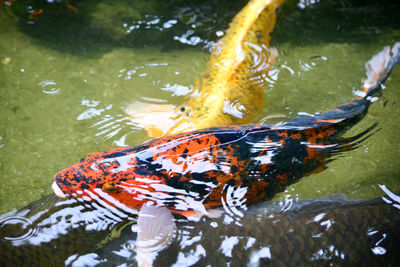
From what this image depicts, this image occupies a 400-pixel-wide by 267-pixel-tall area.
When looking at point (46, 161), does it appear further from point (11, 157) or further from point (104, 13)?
point (104, 13)

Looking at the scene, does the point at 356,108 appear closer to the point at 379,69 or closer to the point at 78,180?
the point at 379,69

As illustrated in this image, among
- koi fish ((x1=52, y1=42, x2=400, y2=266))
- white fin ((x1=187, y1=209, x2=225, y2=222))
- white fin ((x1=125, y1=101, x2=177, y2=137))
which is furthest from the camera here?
white fin ((x1=125, y1=101, x2=177, y2=137))

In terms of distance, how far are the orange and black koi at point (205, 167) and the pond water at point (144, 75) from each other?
0.27 m

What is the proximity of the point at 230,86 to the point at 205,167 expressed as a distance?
118cm

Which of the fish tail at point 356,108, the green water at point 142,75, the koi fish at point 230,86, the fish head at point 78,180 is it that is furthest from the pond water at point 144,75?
the fish head at point 78,180

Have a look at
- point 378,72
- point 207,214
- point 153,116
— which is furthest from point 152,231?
point 378,72

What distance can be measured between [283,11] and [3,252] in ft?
12.3

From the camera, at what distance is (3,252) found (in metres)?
2.04

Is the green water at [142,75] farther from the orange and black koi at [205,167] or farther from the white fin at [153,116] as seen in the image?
the orange and black koi at [205,167]

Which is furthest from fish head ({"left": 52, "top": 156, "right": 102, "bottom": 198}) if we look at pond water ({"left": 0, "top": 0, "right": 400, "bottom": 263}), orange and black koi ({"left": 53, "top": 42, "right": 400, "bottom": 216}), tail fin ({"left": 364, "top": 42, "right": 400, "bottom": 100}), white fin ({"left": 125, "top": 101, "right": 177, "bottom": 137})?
tail fin ({"left": 364, "top": 42, "right": 400, "bottom": 100})

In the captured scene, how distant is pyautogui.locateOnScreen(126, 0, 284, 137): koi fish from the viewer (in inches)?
118

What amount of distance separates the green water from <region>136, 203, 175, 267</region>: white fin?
2.80 ft

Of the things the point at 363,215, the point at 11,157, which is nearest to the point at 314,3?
the point at 363,215

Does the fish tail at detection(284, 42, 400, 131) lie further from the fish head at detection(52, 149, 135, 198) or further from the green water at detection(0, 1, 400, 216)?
the fish head at detection(52, 149, 135, 198)
